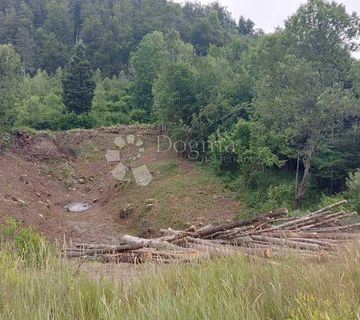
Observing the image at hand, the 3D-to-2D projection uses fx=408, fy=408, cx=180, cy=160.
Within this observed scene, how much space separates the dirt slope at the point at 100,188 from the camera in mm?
14219

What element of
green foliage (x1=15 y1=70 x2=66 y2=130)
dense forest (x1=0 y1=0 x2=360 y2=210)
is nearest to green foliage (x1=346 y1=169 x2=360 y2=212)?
dense forest (x1=0 y1=0 x2=360 y2=210)

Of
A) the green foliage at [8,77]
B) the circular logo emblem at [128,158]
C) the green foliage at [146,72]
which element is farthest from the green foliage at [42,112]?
the green foliage at [146,72]

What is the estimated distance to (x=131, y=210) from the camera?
15.6 metres

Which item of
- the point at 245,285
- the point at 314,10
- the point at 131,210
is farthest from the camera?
the point at 131,210

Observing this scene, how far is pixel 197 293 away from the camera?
8.70 ft

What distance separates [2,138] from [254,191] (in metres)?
12.4

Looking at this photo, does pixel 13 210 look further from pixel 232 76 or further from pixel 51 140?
pixel 232 76

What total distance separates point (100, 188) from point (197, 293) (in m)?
17.5

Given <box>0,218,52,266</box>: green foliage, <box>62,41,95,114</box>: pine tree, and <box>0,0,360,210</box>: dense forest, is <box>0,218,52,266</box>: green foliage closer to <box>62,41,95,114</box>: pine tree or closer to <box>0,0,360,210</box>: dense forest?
<box>0,0,360,210</box>: dense forest

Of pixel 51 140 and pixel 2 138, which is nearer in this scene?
pixel 2 138

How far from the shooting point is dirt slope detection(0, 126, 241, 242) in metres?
14.2

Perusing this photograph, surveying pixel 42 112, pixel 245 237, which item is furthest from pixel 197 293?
pixel 42 112

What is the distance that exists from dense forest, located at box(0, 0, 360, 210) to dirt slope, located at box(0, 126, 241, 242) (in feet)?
4.52

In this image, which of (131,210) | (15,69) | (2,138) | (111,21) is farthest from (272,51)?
(111,21)
